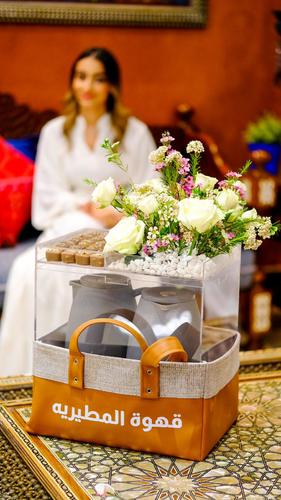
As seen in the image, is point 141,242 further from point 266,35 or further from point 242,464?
point 266,35

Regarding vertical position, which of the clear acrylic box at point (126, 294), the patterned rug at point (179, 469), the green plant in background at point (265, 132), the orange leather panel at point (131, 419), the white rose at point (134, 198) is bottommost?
the patterned rug at point (179, 469)

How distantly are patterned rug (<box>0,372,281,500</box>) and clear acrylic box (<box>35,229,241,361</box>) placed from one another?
0.23 metres

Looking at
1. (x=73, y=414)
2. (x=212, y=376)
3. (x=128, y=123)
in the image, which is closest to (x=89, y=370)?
(x=73, y=414)

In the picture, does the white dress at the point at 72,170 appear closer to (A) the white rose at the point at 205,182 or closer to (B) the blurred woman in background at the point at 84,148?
(B) the blurred woman in background at the point at 84,148

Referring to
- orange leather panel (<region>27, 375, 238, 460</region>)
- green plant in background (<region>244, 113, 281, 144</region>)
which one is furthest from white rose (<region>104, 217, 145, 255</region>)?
green plant in background (<region>244, 113, 281, 144</region>)

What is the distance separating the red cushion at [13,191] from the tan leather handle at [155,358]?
3011 millimetres

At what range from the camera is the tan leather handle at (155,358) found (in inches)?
76.7

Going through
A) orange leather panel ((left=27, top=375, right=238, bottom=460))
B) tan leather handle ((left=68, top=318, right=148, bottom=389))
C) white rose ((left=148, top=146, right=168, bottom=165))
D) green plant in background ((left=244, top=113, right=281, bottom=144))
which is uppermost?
green plant in background ((left=244, top=113, right=281, bottom=144))

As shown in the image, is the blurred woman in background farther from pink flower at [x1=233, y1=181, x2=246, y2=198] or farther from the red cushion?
pink flower at [x1=233, y1=181, x2=246, y2=198]

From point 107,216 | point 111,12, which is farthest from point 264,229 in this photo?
point 111,12

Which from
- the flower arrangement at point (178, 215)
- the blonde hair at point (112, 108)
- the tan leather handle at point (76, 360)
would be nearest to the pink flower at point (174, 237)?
the flower arrangement at point (178, 215)

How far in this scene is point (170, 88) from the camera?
583 centimetres

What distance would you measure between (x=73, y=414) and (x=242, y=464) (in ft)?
1.34

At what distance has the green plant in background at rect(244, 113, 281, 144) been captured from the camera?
5734 millimetres
